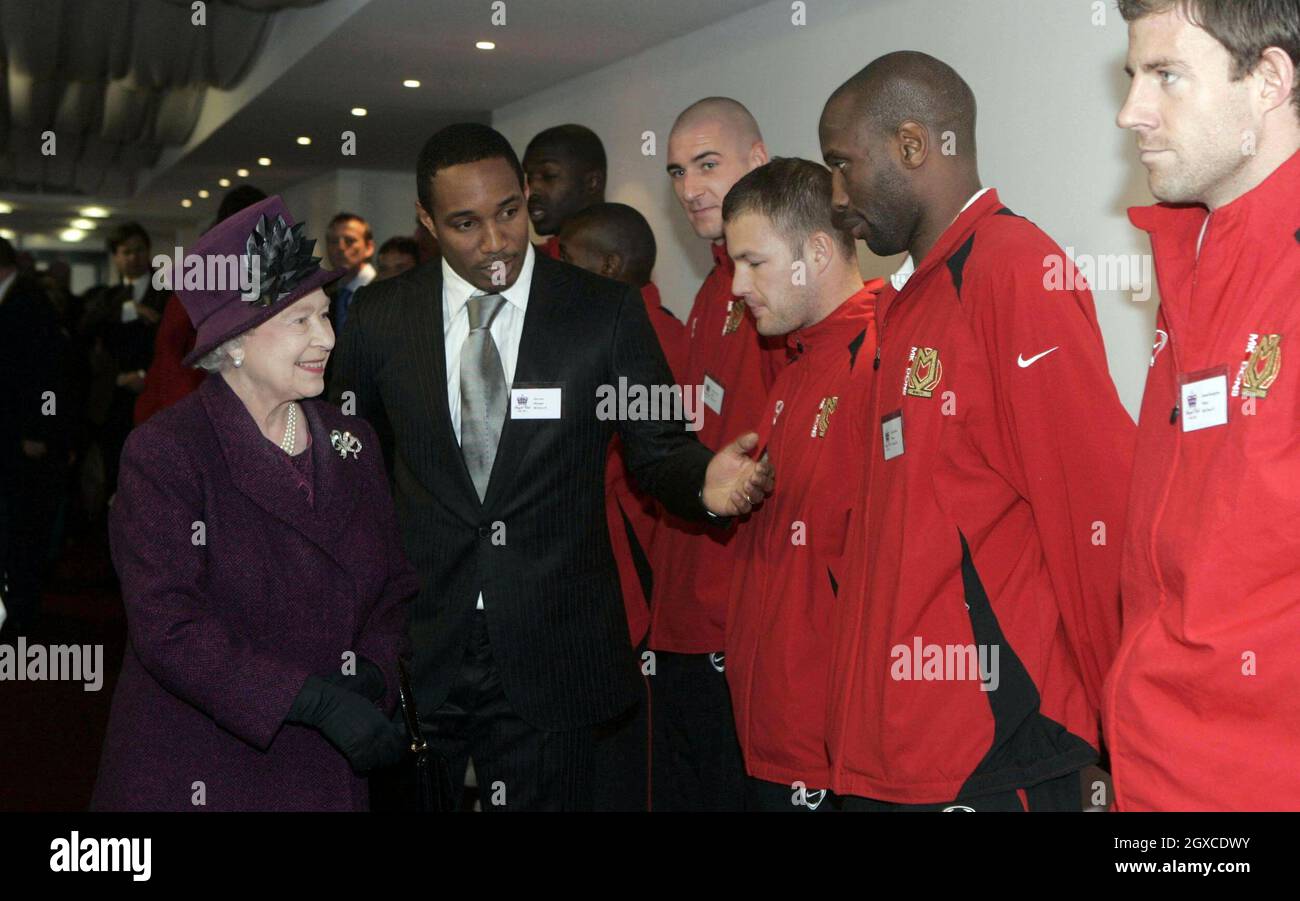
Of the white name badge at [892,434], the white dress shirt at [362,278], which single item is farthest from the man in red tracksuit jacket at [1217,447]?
the white dress shirt at [362,278]

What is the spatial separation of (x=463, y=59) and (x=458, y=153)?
4.94 metres

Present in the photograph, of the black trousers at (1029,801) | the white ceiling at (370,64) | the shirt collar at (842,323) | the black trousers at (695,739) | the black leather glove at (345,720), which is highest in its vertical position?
the white ceiling at (370,64)

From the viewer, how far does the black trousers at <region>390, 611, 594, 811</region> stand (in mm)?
2668

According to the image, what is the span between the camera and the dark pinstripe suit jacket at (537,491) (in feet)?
8.81

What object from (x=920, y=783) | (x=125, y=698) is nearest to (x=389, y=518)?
(x=125, y=698)

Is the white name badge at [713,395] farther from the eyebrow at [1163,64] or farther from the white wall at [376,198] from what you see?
the white wall at [376,198]

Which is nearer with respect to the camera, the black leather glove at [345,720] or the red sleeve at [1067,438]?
the red sleeve at [1067,438]

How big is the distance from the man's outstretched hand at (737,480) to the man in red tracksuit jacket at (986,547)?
413 millimetres

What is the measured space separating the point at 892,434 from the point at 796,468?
45 cm

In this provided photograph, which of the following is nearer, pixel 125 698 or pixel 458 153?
pixel 125 698

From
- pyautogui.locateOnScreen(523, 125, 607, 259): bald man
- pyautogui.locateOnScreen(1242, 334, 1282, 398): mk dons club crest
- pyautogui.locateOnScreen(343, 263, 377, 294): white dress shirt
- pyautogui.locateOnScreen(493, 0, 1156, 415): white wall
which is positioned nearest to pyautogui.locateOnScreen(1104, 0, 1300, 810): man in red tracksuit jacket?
pyautogui.locateOnScreen(1242, 334, 1282, 398): mk dons club crest

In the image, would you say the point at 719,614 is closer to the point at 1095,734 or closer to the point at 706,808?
the point at 706,808

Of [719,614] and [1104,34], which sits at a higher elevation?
[1104,34]
